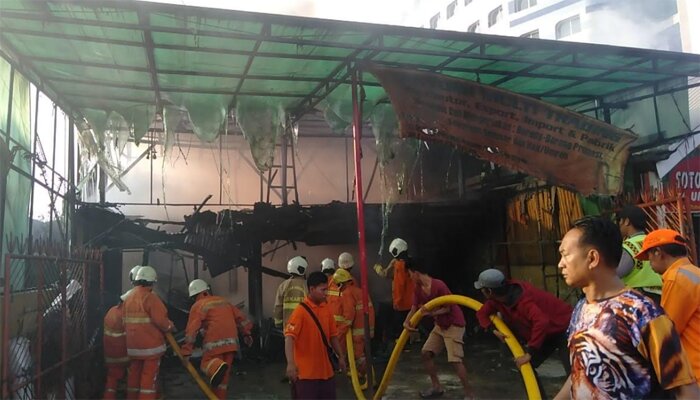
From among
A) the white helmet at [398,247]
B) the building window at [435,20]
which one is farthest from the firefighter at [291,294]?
the building window at [435,20]

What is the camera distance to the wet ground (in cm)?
733

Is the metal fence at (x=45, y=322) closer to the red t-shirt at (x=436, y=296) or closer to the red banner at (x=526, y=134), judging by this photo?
the red banner at (x=526, y=134)

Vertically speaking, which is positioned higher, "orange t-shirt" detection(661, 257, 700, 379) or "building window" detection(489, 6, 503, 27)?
"building window" detection(489, 6, 503, 27)

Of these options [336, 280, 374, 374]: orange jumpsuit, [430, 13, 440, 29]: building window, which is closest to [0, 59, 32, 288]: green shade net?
[336, 280, 374, 374]: orange jumpsuit

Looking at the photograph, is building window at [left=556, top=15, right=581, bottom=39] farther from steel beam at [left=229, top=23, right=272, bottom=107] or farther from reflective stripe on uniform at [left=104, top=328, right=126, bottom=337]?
reflective stripe on uniform at [left=104, top=328, right=126, bottom=337]

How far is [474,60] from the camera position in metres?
7.14

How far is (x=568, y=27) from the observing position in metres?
37.2

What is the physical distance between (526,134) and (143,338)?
5.26 m

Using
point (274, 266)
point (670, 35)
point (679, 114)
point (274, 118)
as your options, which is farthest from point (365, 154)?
point (670, 35)

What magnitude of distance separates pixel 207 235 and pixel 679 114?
873 cm

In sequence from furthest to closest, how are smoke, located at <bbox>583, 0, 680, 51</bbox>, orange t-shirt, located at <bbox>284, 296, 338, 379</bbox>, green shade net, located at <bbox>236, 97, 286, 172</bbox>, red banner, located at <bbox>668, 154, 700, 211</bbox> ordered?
smoke, located at <bbox>583, 0, 680, 51</bbox>, red banner, located at <bbox>668, 154, 700, 211</bbox>, green shade net, located at <bbox>236, 97, 286, 172</bbox>, orange t-shirt, located at <bbox>284, 296, 338, 379</bbox>

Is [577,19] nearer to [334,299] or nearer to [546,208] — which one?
[546,208]

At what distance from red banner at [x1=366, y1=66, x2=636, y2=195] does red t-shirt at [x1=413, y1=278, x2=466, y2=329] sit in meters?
1.88

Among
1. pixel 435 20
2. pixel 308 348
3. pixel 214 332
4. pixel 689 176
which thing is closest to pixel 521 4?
pixel 435 20
